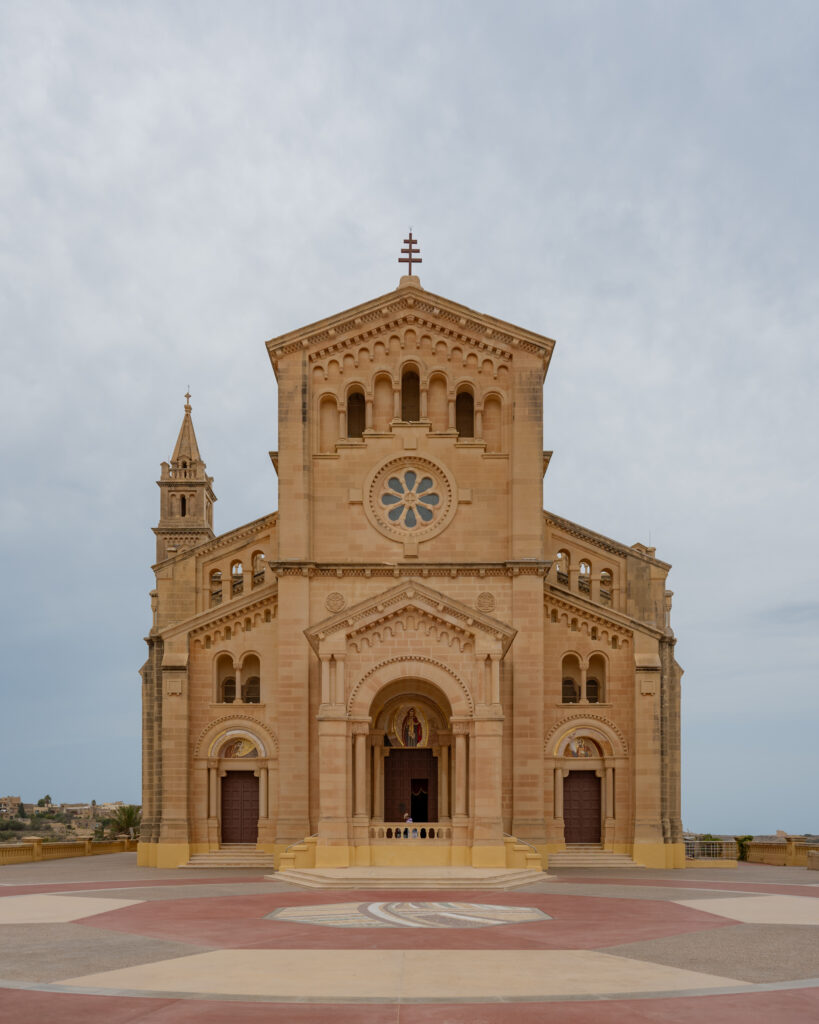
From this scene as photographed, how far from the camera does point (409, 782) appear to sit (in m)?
45.2

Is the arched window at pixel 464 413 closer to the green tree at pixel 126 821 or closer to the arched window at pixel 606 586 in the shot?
the arched window at pixel 606 586

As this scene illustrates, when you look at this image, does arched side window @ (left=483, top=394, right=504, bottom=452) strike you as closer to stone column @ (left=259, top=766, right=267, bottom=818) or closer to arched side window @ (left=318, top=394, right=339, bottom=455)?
arched side window @ (left=318, top=394, right=339, bottom=455)

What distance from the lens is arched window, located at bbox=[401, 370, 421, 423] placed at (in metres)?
48.4

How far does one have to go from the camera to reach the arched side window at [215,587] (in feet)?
170

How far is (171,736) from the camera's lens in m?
45.9

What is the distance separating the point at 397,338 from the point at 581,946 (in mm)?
30166

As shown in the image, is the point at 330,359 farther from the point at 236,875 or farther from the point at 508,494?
the point at 236,875

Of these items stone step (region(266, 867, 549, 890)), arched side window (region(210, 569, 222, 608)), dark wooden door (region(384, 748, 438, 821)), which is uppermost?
arched side window (region(210, 569, 222, 608))

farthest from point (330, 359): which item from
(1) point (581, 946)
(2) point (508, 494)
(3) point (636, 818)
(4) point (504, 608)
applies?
(1) point (581, 946)

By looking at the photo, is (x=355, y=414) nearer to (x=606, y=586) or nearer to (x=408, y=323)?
(x=408, y=323)

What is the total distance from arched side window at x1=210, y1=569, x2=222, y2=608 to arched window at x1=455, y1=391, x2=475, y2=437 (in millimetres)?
12702

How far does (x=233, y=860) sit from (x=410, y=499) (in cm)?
1592

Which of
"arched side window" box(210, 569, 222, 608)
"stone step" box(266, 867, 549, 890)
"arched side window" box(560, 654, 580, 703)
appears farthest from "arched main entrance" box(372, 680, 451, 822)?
"arched side window" box(210, 569, 222, 608)

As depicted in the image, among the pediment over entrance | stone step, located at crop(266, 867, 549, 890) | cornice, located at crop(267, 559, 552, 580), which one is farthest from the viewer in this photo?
cornice, located at crop(267, 559, 552, 580)
